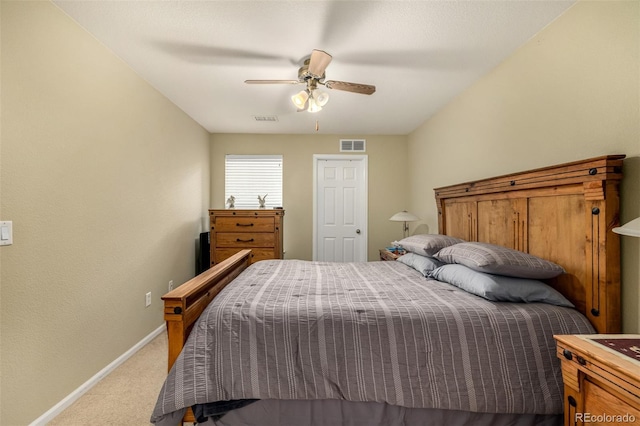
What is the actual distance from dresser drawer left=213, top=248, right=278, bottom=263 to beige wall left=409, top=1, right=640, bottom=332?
258 centimetres

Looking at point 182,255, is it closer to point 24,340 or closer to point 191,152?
point 191,152

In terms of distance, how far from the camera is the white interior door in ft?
14.9

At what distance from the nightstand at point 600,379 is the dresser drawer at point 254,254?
312cm

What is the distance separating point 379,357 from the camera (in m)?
1.28

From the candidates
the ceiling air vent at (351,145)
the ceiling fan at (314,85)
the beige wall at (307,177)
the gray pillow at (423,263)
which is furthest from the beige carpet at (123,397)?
the ceiling air vent at (351,145)

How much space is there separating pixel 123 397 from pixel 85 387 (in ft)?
0.99

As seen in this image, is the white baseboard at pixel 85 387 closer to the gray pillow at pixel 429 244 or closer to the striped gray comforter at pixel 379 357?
the striped gray comforter at pixel 379 357

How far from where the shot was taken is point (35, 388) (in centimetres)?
161

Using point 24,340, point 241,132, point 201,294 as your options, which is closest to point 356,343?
point 201,294

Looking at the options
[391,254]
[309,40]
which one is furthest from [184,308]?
[391,254]

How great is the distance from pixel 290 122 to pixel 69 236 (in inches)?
109

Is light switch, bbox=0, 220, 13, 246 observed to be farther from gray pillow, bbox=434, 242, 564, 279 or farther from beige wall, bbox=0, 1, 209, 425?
gray pillow, bbox=434, 242, 564, 279

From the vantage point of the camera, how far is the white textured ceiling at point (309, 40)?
1741mm

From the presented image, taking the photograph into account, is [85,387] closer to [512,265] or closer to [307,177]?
[512,265]
